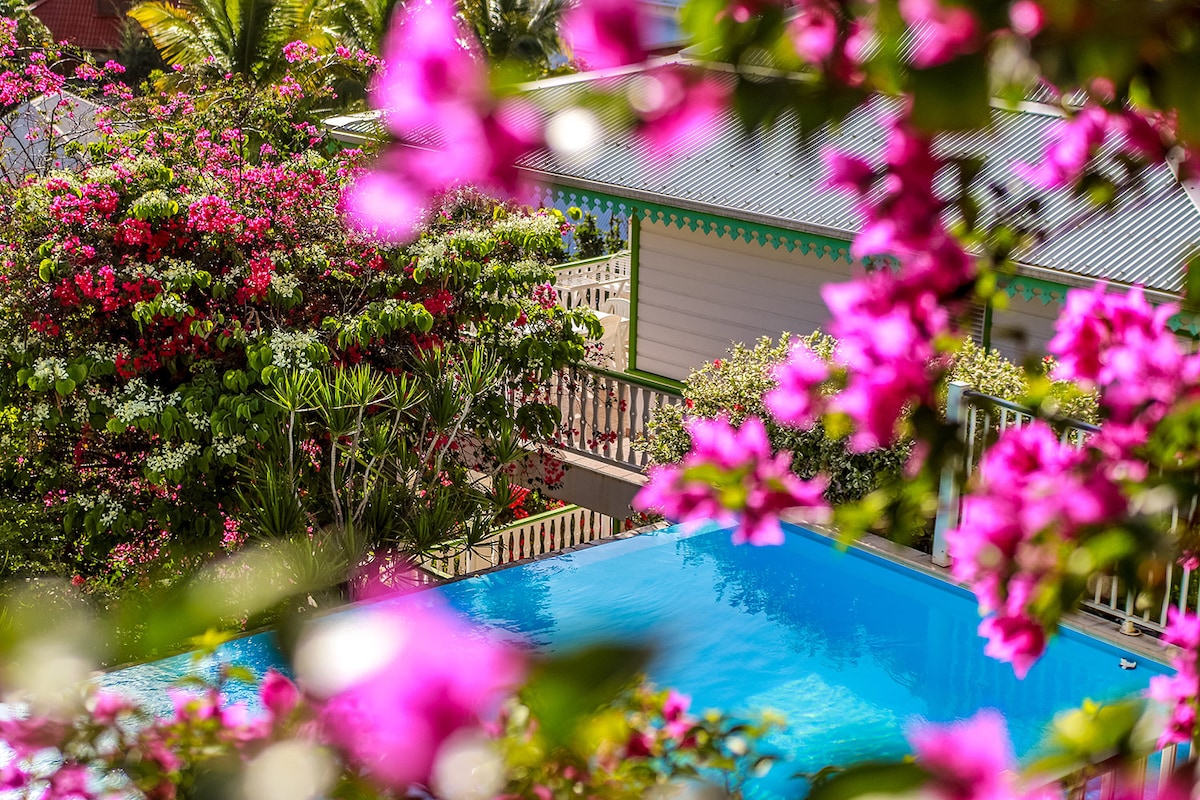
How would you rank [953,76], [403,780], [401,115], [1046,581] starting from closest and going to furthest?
[403,780] < [953,76] < [401,115] < [1046,581]

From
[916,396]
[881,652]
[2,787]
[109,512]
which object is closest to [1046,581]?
[916,396]

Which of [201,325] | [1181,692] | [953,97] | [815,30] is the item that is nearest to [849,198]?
[201,325]

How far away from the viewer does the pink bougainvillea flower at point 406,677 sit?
1.84 feet

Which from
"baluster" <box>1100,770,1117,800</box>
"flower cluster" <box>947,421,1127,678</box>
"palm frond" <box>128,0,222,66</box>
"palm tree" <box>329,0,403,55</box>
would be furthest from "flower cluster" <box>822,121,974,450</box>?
"palm tree" <box>329,0,403,55</box>

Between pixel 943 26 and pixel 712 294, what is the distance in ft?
42.8

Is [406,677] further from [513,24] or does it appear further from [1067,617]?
[513,24]

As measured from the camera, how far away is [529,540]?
10.8 m

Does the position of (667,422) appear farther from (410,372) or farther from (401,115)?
(401,115)

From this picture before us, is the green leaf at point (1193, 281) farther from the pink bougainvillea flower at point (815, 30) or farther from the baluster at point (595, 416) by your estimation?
the baluster at point (595, 416)

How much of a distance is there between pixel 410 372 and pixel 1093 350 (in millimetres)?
8546

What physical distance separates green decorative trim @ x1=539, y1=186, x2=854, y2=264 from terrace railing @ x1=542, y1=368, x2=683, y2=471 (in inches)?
71.2

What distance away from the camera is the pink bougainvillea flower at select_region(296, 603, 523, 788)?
56cm

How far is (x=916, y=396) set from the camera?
140 centimetres

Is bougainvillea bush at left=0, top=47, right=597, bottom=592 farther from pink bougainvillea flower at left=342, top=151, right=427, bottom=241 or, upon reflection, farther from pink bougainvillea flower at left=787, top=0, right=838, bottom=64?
pink bougainvillea flower at left=787, top=0, right=838, bottom=64
